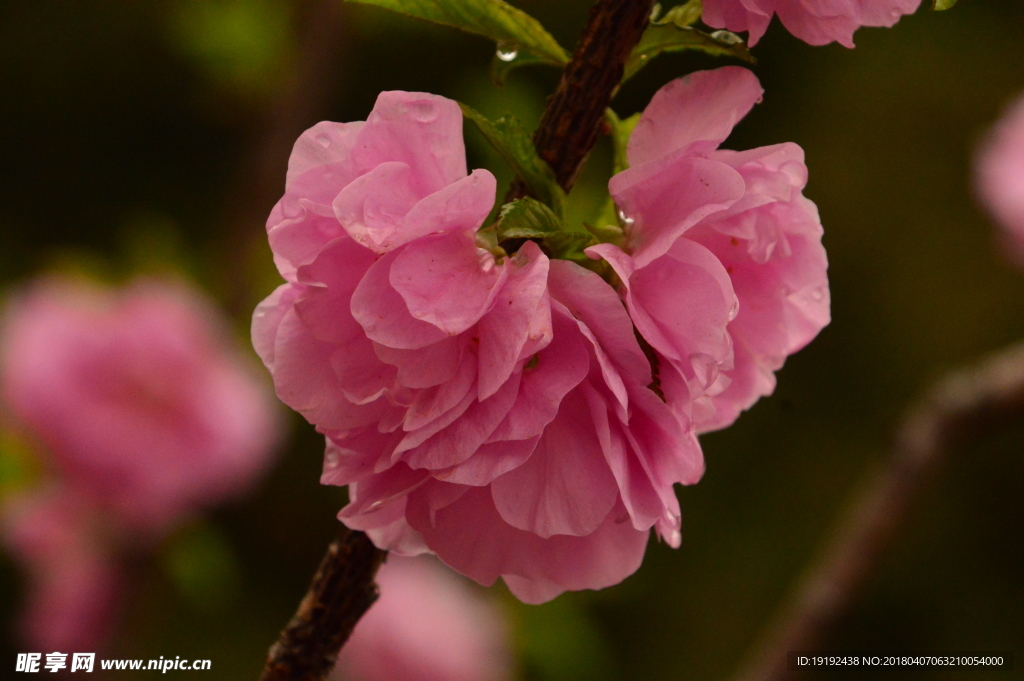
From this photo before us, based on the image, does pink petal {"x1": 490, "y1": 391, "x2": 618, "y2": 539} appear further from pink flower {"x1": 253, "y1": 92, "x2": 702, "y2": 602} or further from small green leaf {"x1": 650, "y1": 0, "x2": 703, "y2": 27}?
small green leaf {"x1": 650, "y1": 0, "x2": 703, "y2": 27}

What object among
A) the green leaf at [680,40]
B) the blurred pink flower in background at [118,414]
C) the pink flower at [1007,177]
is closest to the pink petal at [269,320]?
the green leaf at [680,40]

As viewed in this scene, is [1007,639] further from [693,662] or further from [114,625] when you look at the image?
[114,625]

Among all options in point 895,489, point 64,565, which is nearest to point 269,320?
point 895,489

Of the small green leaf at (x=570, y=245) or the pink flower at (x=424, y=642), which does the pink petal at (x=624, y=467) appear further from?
the pink flower at (x=424, y=642)

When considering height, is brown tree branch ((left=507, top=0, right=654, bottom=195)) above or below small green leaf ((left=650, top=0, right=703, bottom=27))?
below

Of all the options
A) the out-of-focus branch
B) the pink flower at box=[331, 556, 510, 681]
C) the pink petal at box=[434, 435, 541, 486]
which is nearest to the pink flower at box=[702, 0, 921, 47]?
the pink petal at box=[434, 435, 541, 486]

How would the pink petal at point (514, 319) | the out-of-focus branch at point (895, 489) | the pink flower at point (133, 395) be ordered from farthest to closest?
the pink flower at point (133, 395) < the out-of-focus branch at point (895, 489) < the pink petal at point (514, 319)

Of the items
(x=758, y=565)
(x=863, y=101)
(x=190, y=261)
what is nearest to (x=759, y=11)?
(x=190, y=261)
